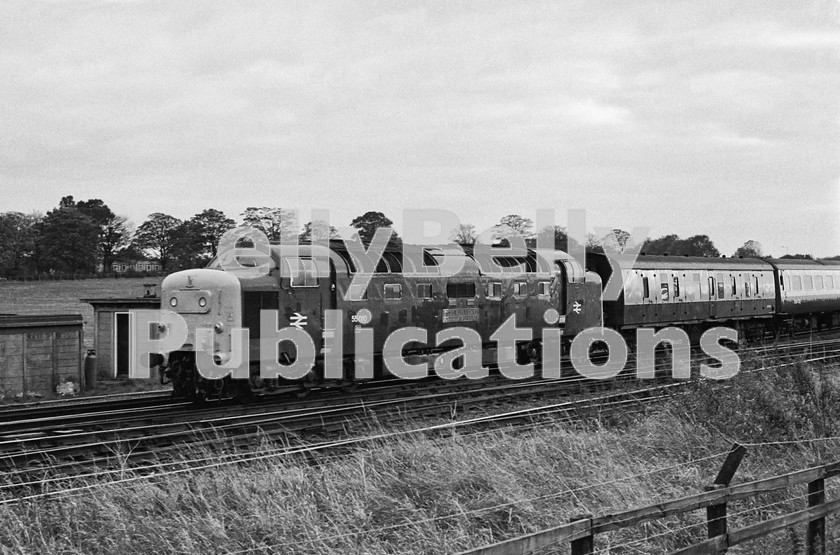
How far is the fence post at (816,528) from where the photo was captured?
301 inches

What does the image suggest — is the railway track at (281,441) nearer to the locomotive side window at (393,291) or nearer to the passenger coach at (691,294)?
the locomotive side window at (393,291)

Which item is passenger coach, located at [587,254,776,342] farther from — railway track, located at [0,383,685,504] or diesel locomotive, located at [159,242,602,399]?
railway track, located at [0,383,685,504]

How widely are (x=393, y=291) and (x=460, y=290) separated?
242 centimetres

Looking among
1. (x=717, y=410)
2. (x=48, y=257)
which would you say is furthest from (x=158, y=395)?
(x=48, y=257)

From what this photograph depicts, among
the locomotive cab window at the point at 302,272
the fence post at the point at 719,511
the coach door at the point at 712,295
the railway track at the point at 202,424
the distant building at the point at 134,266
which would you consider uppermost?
the distant building at the point at 134,266

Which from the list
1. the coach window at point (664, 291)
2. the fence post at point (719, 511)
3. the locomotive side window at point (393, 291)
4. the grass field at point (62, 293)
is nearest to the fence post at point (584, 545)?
the fence post at point (719, 511)

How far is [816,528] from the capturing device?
767 cm

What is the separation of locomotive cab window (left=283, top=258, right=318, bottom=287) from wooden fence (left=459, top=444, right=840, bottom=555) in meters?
11.0

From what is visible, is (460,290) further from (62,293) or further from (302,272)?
(62,293)

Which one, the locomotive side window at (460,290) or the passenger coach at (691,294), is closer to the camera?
the locomotive side window at (460,290)

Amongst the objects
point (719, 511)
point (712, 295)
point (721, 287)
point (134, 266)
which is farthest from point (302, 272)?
point (134, 266)

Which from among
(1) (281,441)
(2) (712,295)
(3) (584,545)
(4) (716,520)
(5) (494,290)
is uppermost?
(5) (494,290)

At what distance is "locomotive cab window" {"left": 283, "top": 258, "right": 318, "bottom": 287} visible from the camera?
56.3 feet

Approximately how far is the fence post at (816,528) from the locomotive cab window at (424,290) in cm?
1290
